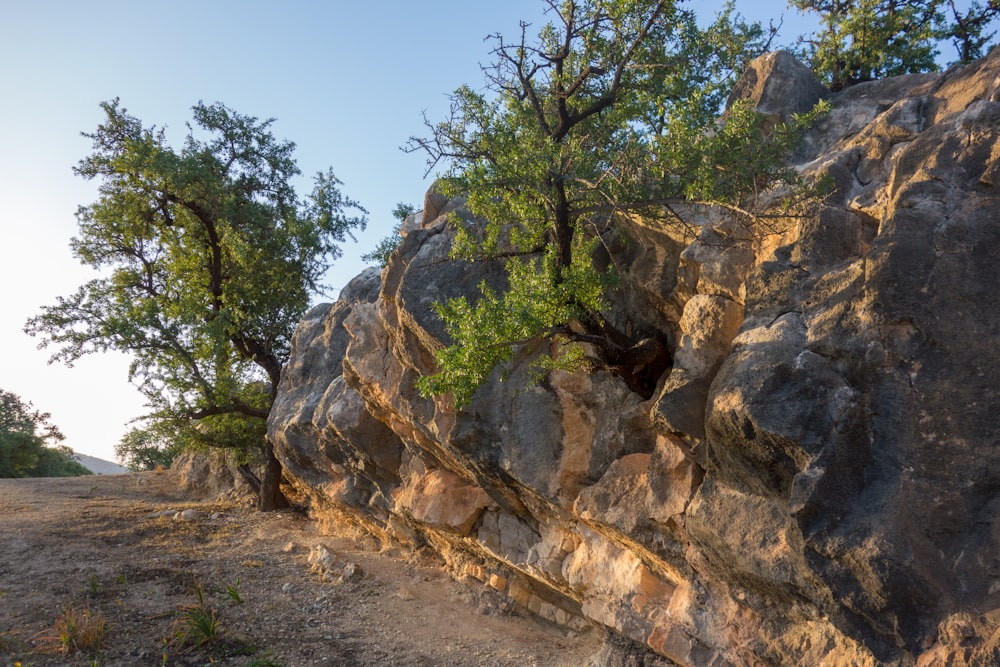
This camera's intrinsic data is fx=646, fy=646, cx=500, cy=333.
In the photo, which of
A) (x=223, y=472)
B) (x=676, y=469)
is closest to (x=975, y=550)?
(x=676, y=469)

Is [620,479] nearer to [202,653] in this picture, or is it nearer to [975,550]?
[975,550]

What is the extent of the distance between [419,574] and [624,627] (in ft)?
19.4

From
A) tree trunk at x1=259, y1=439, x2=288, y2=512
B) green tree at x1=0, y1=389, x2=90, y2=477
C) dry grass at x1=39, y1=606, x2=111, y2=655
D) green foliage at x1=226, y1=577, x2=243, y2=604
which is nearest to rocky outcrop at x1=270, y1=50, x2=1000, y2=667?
green foliage at x1=226, y1=577, x2=243, y2=604

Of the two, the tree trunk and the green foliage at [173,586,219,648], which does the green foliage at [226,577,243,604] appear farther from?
the tree trunk

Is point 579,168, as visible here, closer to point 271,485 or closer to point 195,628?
point 195,628

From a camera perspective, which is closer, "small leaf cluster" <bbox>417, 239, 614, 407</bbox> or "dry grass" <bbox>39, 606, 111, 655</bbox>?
"small leaf cluster" <bbox>417, 239, 614, 407</bbox>

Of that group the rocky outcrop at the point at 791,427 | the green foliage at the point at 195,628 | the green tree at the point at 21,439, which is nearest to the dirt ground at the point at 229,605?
the green foliage at the point at 195,628

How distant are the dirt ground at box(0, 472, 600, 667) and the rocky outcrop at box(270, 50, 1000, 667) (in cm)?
134

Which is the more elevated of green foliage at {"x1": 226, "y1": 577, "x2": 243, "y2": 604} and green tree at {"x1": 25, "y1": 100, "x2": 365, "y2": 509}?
green tree at {"x1": 25, "y1": 100, "x2": 365, "y2": 509}

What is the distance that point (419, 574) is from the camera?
45.7 ft

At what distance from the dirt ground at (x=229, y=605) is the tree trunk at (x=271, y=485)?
2.32 metres

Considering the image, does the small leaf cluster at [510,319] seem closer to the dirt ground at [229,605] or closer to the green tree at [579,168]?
the green tree at [579,168]

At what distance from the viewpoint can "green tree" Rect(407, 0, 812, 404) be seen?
8.89 meters

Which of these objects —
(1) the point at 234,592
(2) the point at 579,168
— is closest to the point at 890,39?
(2) the point at 579,168
